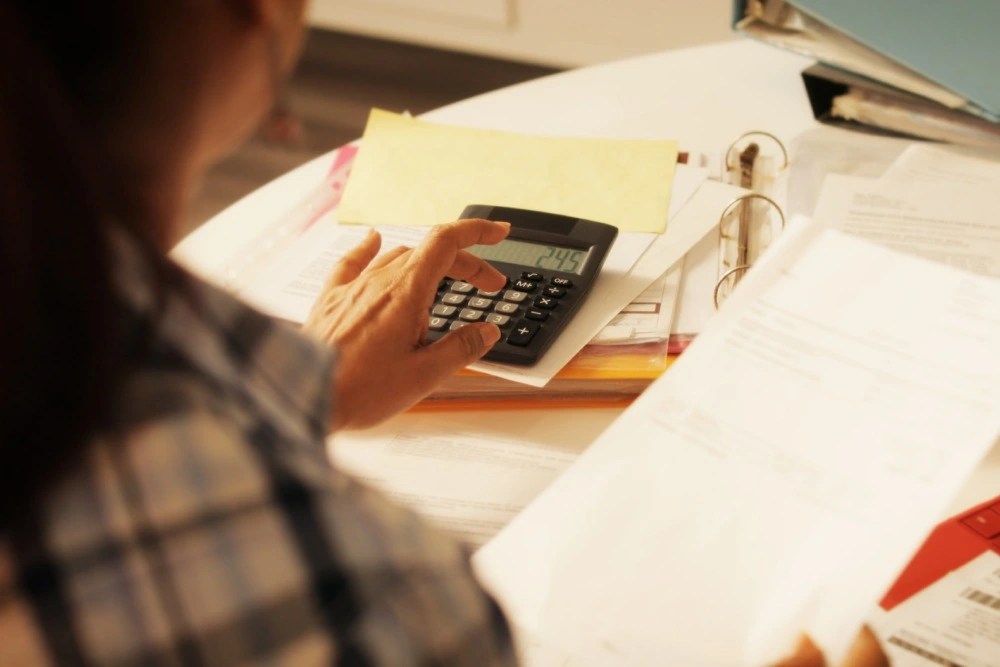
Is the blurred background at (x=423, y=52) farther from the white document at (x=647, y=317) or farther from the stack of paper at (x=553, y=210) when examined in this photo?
the white document at (x=647, y=317)

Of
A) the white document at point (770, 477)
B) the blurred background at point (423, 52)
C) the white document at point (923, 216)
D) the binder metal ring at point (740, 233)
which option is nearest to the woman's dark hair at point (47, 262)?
the white document at point (770, 477)

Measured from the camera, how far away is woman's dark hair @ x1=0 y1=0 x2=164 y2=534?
0.27m

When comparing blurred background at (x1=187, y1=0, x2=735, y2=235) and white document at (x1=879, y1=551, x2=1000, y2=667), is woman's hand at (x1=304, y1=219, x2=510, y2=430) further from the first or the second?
blurred background at (x1=187, y1=0, x2=735, y2=235)

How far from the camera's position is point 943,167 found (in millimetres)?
902

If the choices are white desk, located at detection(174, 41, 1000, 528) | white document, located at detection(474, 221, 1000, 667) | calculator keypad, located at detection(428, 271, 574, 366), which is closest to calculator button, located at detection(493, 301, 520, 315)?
calculator keypad, located at detection(428, 271, 574, 366)

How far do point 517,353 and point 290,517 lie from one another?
40cm

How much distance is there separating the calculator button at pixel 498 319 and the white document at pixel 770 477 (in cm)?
13

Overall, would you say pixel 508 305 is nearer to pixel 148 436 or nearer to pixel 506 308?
pixel 506 308

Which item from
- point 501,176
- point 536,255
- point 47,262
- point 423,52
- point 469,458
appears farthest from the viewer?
point 423,52

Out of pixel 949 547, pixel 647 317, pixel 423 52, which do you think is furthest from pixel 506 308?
pixel 423 52

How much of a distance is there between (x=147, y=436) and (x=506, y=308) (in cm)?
46

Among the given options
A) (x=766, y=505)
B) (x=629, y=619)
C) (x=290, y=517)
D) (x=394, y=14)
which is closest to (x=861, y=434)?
(x=766, y=505)

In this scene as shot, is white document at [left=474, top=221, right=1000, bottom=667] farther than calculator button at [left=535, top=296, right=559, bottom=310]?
No

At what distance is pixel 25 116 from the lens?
0.27m
